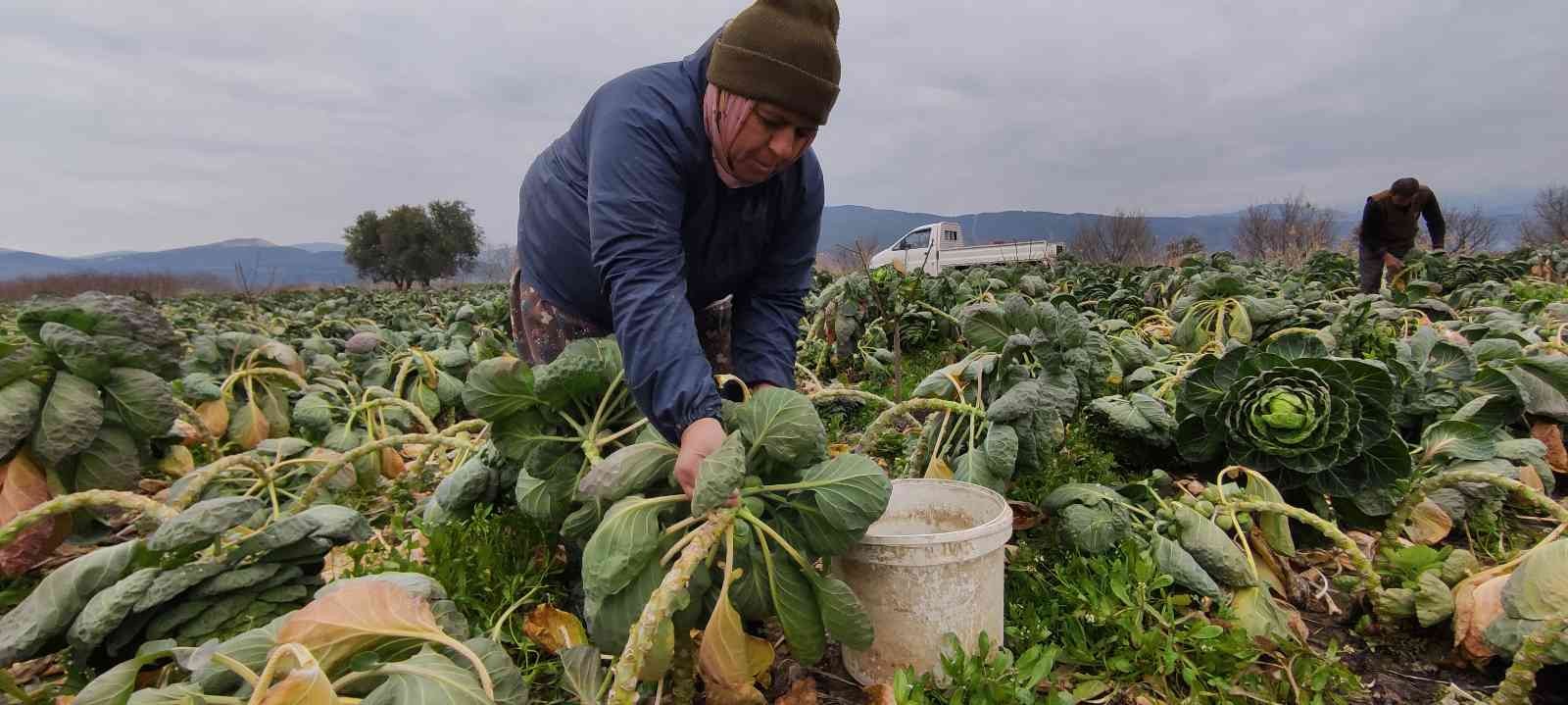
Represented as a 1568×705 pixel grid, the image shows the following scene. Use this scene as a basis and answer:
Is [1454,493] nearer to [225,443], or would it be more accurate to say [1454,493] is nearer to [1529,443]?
[1529,443]

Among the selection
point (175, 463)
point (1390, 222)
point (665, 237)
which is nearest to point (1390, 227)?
point (1390, 222)

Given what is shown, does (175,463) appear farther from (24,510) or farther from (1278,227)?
(1278,227)

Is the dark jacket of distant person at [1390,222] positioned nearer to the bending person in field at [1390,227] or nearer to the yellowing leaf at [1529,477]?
the bending person in field at [1390,227]

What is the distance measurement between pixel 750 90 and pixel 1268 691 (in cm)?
178

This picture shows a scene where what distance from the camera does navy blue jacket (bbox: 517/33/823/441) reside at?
1.46 metres

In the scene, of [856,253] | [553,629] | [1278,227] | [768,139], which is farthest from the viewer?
[1278,227]

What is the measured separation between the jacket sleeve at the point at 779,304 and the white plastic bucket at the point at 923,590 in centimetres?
69

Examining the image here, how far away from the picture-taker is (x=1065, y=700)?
1.54 m

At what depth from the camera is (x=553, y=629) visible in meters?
1.88

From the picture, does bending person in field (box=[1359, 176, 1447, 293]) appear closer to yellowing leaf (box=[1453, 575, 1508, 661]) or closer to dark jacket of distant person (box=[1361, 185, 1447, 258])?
dark jacket of distant person (box=[1361, 185, 1447, 258])

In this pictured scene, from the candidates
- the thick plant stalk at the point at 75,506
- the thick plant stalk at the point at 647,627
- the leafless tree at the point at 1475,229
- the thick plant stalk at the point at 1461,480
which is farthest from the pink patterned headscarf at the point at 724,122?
the leafless tree at the point at 1475,229

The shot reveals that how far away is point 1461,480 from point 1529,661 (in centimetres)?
67

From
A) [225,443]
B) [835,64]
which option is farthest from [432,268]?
[835,64]

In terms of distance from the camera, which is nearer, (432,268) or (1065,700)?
(1065,700)
